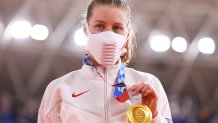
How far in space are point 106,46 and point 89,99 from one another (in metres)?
0.22

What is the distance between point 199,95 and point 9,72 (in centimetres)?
433

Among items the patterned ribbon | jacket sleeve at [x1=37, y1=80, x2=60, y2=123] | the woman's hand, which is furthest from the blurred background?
the woman's hand

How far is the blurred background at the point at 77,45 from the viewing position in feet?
26.9

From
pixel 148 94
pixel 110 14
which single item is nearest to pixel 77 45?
pixel 110 14

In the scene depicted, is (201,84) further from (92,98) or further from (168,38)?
(92,98)

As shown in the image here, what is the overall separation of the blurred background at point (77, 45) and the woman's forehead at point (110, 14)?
17.1ft

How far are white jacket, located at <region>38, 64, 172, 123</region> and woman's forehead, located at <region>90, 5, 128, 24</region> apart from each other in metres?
0.19

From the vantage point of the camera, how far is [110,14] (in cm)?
192

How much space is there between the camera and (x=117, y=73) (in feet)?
6.46

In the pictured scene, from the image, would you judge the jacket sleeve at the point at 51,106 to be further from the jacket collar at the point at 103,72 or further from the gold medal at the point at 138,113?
the gold medal at the point at 138,113

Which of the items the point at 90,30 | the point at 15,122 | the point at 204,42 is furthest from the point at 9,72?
the point at 90,30

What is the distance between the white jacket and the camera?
1868 millimetres

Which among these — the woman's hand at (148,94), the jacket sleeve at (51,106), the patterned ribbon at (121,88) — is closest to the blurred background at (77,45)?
the jacket sleeve at (51,106)

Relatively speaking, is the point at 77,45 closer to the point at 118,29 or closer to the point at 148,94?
the point at 118,29
